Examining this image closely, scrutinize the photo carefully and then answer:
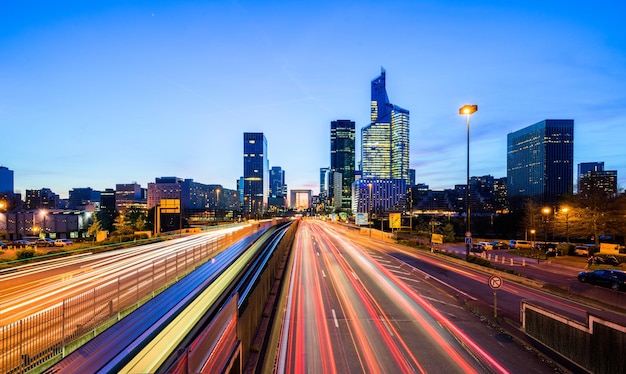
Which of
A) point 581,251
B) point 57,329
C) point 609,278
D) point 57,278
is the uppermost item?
point 57,329

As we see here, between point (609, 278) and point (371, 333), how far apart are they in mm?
20832

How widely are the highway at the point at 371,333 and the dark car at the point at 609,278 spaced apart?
1355 centimetres

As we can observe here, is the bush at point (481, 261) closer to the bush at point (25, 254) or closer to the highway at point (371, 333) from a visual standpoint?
the highway at point (371, 333)

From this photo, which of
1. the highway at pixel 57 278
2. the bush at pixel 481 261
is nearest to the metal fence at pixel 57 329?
the highway at pixel 57 278

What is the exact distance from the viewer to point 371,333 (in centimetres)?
1338

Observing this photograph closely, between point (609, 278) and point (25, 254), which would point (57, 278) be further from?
point (609, 278)

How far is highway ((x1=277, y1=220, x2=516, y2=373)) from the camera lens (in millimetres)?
10625

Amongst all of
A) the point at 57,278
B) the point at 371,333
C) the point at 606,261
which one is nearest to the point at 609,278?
the point at 606,261

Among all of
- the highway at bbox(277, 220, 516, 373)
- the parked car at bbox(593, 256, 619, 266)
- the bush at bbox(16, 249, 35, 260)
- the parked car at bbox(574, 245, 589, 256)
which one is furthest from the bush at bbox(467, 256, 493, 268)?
the bush at bbox(16, 249, 35, 260)

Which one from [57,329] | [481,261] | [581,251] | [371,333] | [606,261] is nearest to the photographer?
[57,329]

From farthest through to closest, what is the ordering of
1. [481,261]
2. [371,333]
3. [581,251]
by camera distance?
[581,251]
[481,261]
[371,333]

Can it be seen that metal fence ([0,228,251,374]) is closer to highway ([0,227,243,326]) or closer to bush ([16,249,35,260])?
highway ([0,227,243,326])

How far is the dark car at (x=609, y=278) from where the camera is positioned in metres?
22.4

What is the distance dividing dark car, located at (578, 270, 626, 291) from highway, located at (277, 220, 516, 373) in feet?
44.5
